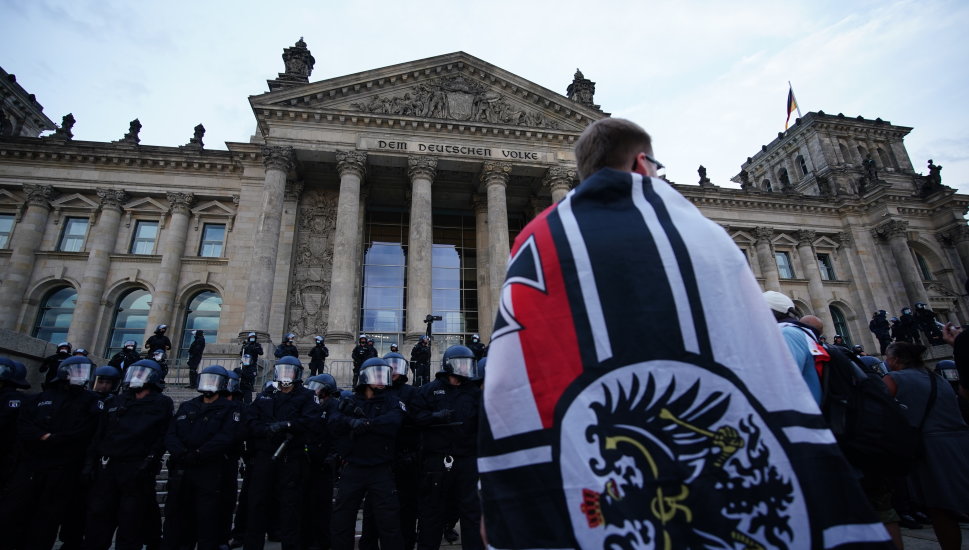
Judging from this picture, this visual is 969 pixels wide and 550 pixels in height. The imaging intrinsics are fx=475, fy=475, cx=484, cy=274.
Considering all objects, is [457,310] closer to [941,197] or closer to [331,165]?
[331,165]

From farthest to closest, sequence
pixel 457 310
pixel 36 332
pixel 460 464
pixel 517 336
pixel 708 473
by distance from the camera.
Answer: pixel 457 310 < pixel 36 332 < pixel 460 464 < pixel 517 336 < pixel 708 473

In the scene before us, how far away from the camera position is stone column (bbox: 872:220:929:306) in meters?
27.2

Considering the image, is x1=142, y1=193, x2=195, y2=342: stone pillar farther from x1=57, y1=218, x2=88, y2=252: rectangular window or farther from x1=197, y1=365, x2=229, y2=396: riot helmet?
x1=197, y1=365, x2=229, y2=396: riot helmet

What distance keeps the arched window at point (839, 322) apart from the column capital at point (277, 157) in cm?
3052

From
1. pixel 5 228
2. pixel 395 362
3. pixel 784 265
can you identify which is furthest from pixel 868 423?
pixel 784 265

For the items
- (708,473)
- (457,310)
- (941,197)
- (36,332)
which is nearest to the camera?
(708,473)

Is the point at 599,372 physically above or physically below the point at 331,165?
below

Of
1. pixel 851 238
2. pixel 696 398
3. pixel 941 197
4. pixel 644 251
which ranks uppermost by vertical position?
pixel 941 197

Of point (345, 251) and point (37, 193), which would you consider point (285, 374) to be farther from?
point (37, 193)

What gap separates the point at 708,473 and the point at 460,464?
16.0 ft

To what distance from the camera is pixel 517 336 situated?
4.55 feet

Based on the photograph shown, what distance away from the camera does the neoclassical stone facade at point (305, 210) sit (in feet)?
64.1

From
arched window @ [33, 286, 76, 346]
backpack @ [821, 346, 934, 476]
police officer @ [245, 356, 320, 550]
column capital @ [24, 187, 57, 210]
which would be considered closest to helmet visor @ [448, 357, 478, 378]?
police officer @ [245, 356, 320, 550]

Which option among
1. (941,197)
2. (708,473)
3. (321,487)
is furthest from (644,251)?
(941,197)
